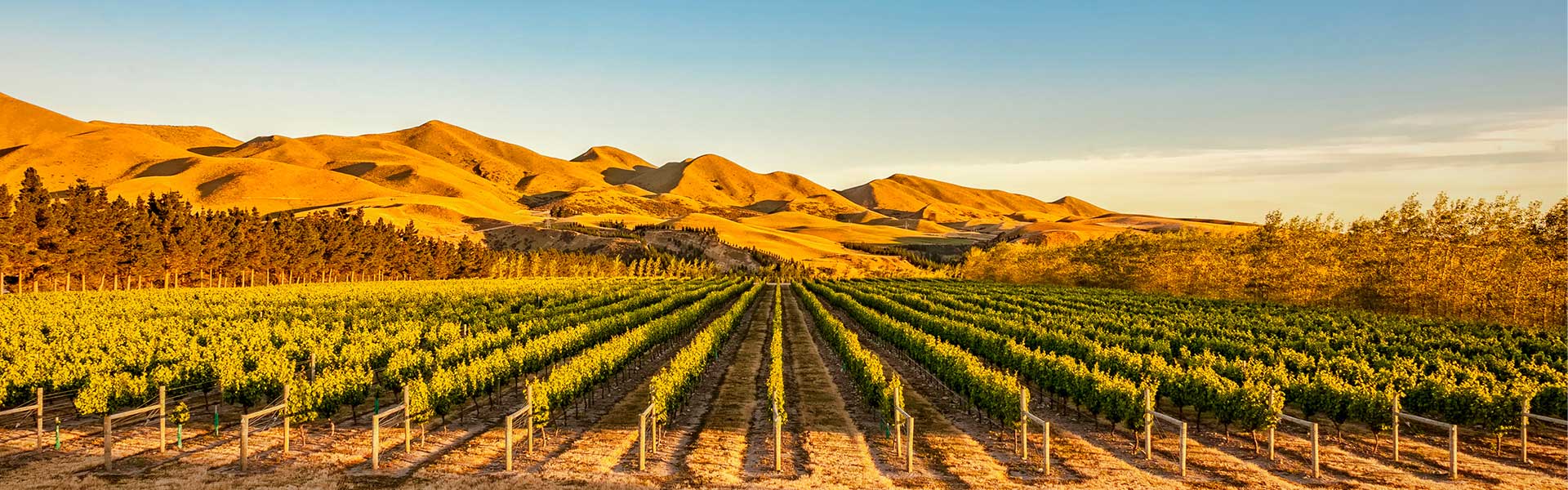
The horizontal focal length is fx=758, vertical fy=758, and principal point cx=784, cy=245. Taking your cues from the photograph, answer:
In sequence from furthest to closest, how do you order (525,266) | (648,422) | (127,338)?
(525,266) → (127,338) → (648,422)

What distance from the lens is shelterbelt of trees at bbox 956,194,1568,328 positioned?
4859 cm

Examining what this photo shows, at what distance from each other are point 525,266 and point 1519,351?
15582cm

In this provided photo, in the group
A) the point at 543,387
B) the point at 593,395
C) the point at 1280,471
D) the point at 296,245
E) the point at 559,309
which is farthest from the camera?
the point at 296,245

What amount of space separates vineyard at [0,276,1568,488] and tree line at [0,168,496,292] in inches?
1535

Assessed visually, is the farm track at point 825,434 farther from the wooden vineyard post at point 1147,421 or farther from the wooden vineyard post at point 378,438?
the wooden vineyard post at point 378,438

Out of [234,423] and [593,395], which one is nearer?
[234,423]

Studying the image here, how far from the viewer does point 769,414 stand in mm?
24562

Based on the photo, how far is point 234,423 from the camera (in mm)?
21828

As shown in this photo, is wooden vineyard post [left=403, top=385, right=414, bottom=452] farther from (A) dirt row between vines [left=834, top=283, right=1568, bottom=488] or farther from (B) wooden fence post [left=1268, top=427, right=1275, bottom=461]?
(B) wooden fence post [left=1268, top=427, right=1275, bottom=461]

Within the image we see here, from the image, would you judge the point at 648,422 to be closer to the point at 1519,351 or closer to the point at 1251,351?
the point at 1251,351

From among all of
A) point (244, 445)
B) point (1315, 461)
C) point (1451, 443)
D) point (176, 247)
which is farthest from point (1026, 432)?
point (176, 247)

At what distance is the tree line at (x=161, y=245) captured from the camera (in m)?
64.9

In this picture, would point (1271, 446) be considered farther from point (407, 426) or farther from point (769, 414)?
point (407, 426)

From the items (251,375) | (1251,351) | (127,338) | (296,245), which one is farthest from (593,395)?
(296,245)
